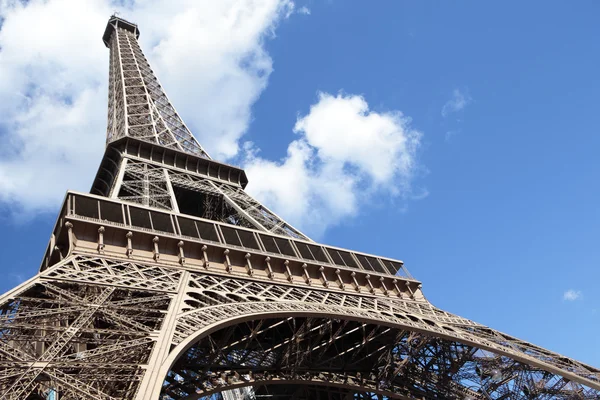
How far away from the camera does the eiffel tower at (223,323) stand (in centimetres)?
1275

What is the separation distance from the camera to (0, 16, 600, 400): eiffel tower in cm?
1275

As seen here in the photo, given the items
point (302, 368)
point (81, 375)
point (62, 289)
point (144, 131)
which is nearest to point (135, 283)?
point (62, 289)

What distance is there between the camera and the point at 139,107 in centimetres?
4528

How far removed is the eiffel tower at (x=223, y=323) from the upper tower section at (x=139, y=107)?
9428 millimetres

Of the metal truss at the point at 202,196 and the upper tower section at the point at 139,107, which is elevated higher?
the upper tower section at the point at 139,107

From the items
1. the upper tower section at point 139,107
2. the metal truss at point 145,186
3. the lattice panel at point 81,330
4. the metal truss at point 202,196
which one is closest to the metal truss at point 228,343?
the lattice panel at point 81,330

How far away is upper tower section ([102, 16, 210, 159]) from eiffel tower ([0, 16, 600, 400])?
30.9 feet

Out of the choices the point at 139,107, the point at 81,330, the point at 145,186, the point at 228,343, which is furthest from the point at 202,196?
the point at 81,330

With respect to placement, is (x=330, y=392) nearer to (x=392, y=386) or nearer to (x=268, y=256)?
(x=392, y=386)

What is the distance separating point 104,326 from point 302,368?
26.6 feet

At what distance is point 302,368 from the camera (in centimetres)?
2222

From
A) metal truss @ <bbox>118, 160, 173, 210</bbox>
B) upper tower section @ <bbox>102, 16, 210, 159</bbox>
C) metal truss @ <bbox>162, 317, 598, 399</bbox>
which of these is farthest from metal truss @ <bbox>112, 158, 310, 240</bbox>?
metal truss @ <bbox>162, 317, 598, 399</bbox>

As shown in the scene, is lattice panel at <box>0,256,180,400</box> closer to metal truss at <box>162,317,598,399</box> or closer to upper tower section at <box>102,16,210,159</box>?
metal truss at <box>162,317,598,399</box>

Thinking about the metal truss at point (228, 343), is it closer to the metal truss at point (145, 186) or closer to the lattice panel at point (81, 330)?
the lattice panel at point (81, 330)
